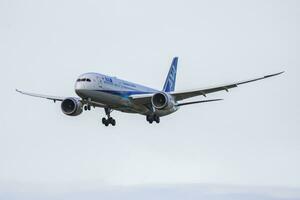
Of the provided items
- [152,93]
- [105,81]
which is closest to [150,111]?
[152,93]

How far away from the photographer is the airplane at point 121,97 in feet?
218

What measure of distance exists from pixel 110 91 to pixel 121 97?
1605 millimetres

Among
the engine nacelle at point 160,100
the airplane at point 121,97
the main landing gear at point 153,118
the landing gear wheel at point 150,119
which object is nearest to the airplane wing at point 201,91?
the airplane at point 121,97

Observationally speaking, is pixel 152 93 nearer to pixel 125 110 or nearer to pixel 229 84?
pixel 125 110

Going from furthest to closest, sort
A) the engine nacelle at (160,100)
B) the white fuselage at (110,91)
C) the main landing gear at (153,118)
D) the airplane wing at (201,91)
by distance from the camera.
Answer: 1. the main landing gear at (153,118)
2. the engine nacelle at (160,100)
3. the airplane wing at (201,91)
4. the white fuselage at (110,91)

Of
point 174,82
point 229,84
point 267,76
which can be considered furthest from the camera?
point 174,82

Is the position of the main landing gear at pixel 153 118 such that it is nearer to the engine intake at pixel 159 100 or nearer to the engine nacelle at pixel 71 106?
the engine intake at pixel 159 100

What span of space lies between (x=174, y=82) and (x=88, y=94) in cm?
2400

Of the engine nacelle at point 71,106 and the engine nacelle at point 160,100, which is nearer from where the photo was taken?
the engine nacelle at point 160,100

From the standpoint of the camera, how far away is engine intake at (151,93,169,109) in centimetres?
6931

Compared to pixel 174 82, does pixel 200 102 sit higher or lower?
lower

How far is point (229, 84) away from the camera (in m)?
68.4

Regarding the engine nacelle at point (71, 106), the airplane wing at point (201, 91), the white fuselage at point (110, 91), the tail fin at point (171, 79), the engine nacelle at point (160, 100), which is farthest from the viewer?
the tail fin at point (171, 79)

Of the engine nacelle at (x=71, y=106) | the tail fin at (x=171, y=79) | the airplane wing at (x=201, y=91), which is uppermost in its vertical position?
the tail fin at (x=171, y=79)
